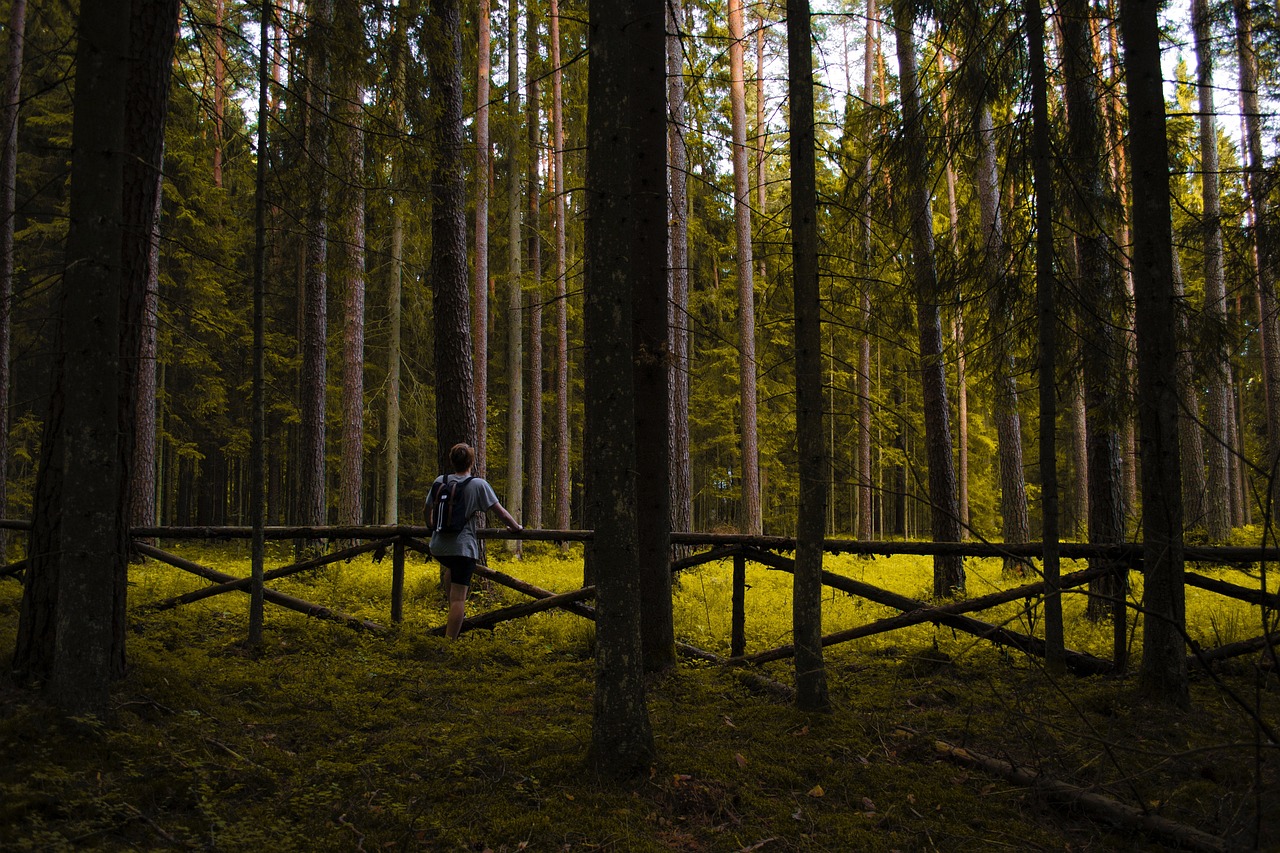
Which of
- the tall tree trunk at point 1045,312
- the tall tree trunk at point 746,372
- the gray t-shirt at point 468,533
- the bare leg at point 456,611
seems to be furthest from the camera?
the tall tree trunk at point 746,372

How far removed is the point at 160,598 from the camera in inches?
348

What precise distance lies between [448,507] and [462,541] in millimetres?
358

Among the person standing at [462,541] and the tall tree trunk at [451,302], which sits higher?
the tall tree trunk at [451,302]

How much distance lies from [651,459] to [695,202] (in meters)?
22.7

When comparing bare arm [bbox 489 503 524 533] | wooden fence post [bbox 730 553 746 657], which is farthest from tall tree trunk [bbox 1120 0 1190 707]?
bare arm [bbox 489 503 524 533]

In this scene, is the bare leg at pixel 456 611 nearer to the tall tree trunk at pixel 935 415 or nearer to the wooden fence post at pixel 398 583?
the wooden fence post at pixel 398 583

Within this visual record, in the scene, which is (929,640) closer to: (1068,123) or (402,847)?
(1068,123)

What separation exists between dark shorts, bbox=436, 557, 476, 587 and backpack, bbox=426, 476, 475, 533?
0.91 feet

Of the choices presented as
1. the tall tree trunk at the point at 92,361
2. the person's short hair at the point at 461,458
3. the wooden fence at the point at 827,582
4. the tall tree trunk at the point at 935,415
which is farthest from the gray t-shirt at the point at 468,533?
the tall tree trunk at the point at 935,415

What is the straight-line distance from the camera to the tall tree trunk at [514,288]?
55.9 feet

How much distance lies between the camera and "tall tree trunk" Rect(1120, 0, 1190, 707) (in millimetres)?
5492

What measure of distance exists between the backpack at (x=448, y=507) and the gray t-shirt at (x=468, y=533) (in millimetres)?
41

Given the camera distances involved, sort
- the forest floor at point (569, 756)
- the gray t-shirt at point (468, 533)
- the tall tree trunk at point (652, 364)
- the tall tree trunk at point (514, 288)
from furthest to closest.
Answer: the tall tree trunk at point (514, 288) < the gray t-shirt at point (468, 533) < the tall tree trunk at point (652, 364) < the forest floor at point (569, 756)

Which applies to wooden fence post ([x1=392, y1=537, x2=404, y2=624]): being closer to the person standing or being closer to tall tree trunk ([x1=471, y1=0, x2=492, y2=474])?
the person standing
